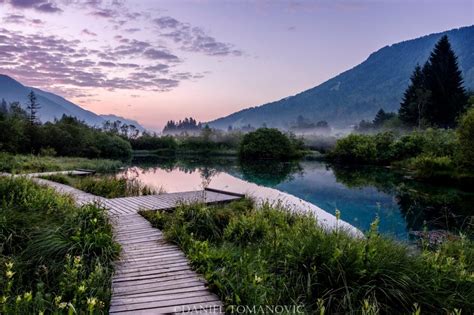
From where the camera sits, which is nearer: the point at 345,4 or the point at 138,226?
the point at 138,226

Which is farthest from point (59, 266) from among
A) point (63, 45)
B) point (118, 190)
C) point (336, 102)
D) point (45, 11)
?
point (336, 102)

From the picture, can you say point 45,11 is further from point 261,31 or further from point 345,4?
point 345,4

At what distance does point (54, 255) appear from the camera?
14.5ft

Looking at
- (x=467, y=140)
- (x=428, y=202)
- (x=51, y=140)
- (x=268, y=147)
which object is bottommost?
(x=428, y=202)

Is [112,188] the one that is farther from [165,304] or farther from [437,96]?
[437,96]

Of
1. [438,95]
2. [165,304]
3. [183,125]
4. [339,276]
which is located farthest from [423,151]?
[183,125]

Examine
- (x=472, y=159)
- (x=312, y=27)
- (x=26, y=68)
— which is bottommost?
(x=472, y=159)

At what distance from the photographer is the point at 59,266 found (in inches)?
164

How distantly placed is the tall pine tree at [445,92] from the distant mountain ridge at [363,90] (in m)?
75.7

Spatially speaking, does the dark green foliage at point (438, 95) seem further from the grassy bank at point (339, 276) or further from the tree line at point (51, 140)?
the grassy bank at point (339, 276)

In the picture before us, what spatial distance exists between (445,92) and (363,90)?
110 metres

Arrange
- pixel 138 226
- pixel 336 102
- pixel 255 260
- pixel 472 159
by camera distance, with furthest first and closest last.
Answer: pixel 336 102 → pixel 472 159 → pixel 138 226 → pixel 255 260

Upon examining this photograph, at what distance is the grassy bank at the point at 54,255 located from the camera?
138 inches

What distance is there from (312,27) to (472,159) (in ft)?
38.5
